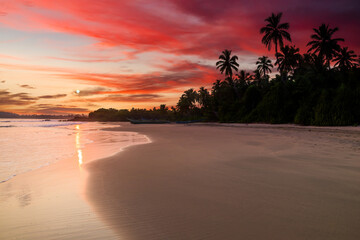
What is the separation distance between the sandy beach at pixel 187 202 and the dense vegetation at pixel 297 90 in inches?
894

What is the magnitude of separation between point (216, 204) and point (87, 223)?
197cm

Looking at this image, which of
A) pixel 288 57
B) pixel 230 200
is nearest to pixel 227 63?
pixel 288 57

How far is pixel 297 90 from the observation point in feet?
104

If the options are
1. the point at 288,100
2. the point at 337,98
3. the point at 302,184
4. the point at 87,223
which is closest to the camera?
the point at 87,223

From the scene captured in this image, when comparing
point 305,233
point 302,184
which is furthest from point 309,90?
point 305,233

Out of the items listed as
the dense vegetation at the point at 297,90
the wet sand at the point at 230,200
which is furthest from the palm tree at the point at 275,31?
the wet sand at the point at 230,200

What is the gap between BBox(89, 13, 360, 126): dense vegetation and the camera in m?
25.6

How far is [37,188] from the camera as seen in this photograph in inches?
197

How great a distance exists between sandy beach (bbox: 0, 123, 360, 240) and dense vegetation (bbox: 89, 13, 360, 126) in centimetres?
2270

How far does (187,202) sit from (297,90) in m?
32.4

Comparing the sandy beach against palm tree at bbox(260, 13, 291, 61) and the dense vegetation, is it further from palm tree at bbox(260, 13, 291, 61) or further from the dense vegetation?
palm tree at bbox(260, 13, 291, 61)

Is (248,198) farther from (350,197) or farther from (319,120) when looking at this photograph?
(319,120)

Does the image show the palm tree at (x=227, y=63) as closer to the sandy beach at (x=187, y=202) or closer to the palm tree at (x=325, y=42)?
the palm tree at (x=325, y=42)

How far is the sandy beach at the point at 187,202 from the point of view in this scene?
2.96 m
